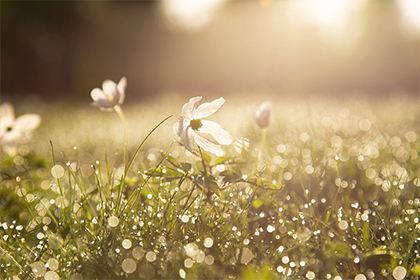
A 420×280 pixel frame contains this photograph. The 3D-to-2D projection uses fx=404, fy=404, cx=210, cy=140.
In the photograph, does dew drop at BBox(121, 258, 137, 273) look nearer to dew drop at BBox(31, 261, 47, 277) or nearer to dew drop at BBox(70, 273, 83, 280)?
dew drop at BBox(70, 273, 83, 280)

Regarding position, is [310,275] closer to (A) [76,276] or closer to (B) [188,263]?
(B) [188,263]

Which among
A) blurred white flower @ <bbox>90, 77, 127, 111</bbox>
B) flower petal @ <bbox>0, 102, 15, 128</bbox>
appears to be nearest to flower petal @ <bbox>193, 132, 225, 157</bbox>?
blurred white flower @ <bbox>90, 77, 127, 111</bbox>

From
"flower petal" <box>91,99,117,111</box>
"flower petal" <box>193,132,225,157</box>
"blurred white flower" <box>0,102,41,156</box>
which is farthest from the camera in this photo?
"blurred white flower" <box>0,102,41,156</box>

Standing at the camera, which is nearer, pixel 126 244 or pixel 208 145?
pixel 126 244

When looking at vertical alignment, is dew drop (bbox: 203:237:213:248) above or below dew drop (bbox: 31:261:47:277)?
above

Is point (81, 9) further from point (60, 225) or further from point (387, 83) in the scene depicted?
point (60, 225)

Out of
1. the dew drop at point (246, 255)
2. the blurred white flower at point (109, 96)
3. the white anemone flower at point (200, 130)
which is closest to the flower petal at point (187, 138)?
the white anemone flower at point (200, 130)

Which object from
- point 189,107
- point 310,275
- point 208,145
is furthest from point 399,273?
point 189,107
